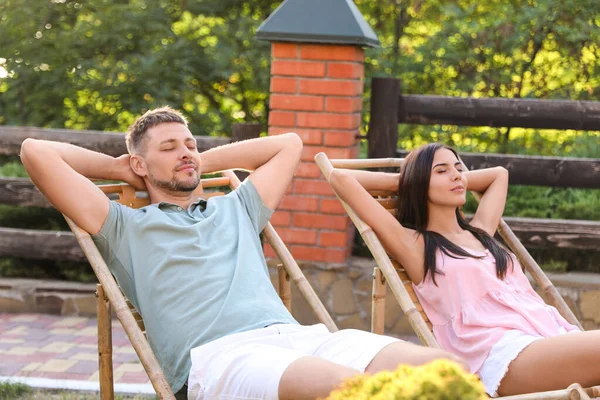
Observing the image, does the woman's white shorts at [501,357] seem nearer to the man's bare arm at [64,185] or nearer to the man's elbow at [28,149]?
the man's bare arm at [64,185]

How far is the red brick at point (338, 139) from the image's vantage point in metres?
4.77

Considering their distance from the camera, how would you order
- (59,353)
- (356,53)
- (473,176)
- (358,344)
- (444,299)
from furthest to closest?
(356,53)
(59,353)
(473,176)
(444,299)
(358,344)

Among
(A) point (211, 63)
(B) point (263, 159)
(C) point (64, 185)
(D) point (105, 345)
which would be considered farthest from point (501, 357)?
(A) point (211, 63)

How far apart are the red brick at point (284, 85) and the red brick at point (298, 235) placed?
31.1 inches

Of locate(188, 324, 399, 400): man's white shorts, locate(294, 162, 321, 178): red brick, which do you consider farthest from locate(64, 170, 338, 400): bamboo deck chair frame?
locate(294, 162, 321, 178): red brick

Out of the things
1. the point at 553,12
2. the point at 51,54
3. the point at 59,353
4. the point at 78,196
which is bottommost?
the point at 59,353

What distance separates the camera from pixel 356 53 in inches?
187

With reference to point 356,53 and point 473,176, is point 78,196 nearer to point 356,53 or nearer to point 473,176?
point 473,176

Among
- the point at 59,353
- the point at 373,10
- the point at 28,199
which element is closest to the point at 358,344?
the point at 59,353

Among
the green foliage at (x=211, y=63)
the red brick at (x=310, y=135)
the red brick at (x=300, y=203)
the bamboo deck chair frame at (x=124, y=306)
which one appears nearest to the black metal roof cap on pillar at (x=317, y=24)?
the red brick at (x=310, y=135)

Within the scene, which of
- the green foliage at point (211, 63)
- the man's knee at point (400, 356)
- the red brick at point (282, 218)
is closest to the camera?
the man's knee at point (400, 356)

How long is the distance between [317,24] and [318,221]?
110 centimetres

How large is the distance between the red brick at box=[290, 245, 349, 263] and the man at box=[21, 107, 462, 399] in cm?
173

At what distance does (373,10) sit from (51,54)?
271cm
